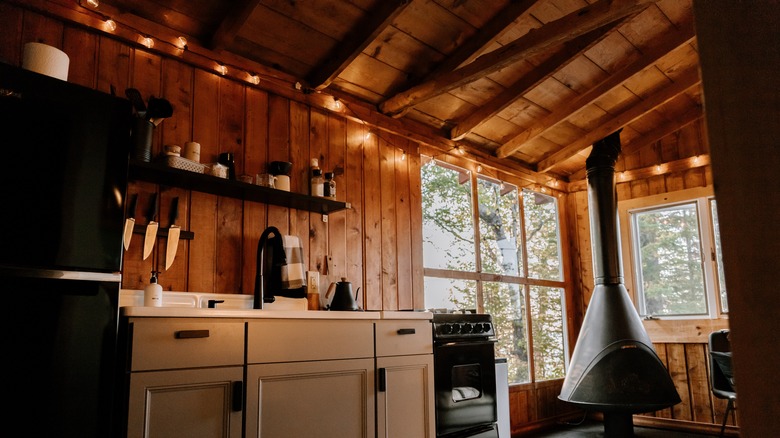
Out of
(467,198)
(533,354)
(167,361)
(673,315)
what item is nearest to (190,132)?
(167,361)

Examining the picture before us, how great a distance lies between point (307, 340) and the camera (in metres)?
2.55

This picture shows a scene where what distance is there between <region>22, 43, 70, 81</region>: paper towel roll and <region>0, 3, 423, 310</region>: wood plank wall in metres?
0.35

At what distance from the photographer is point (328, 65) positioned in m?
3.49

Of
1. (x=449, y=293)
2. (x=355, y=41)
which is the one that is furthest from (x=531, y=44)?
(x=449, y=293)

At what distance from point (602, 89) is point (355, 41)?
83.2 inches

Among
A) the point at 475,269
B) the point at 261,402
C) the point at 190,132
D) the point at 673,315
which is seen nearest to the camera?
the point at 261,402

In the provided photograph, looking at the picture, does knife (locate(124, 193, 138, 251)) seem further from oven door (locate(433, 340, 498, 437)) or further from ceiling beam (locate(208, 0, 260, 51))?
oven door (locate(433, 340, 498, 437))

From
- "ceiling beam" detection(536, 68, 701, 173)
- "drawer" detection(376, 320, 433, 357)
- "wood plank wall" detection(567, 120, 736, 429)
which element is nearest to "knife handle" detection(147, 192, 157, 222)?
"drawer" detection(376, 320, 433, 357)

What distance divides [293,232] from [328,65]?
3.50 feet

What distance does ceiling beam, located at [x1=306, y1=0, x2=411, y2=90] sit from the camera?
3162 millimetres

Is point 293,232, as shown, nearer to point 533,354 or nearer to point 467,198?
point 467,198

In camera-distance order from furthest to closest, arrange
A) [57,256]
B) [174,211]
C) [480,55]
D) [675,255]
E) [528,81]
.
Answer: [675,255] → [528,81] → [480,55] → [174,211] → [57,256]

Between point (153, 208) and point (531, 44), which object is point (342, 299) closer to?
point (153, 208)

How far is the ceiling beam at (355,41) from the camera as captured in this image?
316 cm
